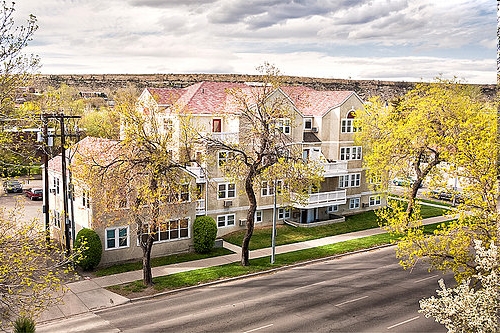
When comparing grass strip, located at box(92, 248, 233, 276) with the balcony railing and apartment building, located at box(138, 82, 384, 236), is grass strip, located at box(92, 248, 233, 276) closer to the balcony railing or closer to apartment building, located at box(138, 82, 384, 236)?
apartment building, located at box(138, 82, 384, 236)

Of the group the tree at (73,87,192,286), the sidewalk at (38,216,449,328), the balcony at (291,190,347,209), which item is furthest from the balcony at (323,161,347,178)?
the tree at (73,87,192,286)

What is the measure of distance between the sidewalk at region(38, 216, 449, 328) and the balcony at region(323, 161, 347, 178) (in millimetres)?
7157

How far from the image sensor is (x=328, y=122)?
42719 millimetres

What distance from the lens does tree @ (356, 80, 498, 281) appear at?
18016 millimetres

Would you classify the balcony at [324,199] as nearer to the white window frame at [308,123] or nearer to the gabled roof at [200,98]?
the white window frame at [308,123]

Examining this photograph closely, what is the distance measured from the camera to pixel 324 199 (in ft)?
131

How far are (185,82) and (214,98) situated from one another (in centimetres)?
11184

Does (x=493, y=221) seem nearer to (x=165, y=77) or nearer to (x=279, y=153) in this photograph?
(x=279, y=153)

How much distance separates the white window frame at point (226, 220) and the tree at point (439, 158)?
439 inches

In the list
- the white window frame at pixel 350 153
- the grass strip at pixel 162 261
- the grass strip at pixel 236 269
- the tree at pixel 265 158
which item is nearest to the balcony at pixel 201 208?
the grass strip at pixel 162 261

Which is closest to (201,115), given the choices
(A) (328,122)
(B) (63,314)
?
(A) (328,122)

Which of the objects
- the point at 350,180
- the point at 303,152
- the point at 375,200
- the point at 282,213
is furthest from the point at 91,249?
the point at 375,200

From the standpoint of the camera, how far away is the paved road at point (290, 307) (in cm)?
2119

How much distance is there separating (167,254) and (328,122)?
62.5 feet
